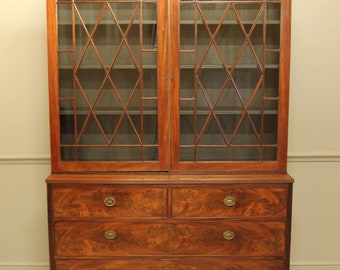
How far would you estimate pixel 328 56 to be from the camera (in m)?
2.11

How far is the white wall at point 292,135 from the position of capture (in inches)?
82.5

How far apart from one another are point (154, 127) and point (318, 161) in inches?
38.9

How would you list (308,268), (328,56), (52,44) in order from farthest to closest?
(308,268) < (328,56) < (52,44)

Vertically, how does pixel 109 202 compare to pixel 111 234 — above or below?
above

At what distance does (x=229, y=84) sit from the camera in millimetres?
1761

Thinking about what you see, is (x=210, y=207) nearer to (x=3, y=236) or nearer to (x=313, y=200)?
(x=313, y=200)

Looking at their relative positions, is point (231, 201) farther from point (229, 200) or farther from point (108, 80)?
A: point (108, 80)

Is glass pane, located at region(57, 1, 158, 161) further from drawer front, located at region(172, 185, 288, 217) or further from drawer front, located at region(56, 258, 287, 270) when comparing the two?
drawer front, located at region(56, 258, 287, 270)

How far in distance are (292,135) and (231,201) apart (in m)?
0.66

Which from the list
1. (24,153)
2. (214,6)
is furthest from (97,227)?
(214,6)

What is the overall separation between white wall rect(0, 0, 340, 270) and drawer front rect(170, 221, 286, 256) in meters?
0.55

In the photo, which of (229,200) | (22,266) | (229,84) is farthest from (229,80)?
(22,266)

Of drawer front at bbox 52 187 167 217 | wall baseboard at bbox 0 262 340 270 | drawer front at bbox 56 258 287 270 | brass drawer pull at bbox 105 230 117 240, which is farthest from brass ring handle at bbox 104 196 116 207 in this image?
wall baseboard at bbox 0 262 340 270

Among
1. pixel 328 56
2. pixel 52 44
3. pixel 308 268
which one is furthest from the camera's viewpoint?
pixel 308 268
